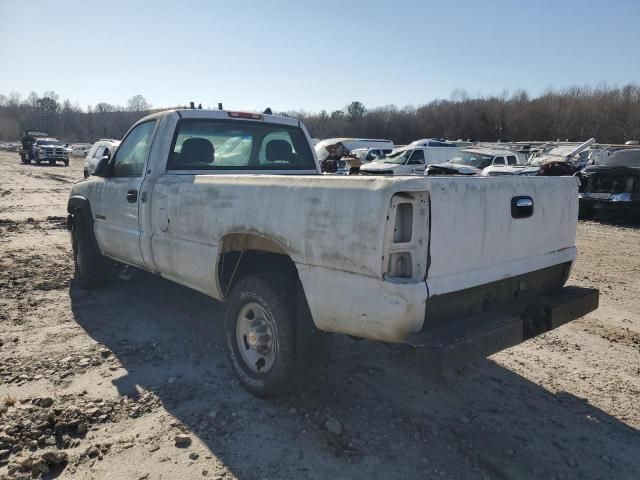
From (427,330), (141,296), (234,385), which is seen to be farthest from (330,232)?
(141,296)

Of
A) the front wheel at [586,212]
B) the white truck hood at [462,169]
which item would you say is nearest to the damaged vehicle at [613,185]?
the front wheel at [586,212]

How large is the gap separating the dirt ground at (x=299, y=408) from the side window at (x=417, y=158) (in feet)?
60.2

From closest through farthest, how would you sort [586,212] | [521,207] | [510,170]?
1. [521,207]
2. [586,212]
3. [510,170]

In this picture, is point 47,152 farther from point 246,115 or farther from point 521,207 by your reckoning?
point 521,207

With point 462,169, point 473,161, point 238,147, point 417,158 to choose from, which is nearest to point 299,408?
point 238,147

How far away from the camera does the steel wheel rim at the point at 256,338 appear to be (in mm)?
3373

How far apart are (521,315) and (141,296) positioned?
4.38 m

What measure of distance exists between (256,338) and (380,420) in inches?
39.6

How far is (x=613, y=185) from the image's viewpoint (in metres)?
12.4

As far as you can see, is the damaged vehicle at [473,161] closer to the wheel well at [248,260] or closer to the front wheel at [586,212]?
the front wheel at [586,212]

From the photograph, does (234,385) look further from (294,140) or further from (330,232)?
(294,140)

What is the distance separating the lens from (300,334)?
10.3ft

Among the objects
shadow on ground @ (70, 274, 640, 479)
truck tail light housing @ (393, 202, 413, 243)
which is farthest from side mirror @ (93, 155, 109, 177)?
truck tail light housing @ (393, 202, 413, 243)

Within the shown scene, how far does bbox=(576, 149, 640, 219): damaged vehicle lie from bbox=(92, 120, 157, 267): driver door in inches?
457
